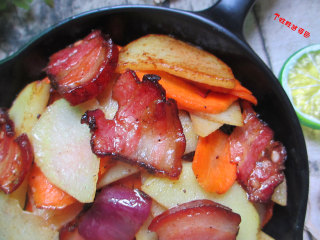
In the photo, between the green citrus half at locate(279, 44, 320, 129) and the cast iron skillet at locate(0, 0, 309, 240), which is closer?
the cast iron skillet at locate(0, 0, 309, 240)

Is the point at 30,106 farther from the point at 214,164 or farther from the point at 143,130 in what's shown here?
the point at 214,164

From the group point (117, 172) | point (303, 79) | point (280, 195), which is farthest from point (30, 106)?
point (303, 79)

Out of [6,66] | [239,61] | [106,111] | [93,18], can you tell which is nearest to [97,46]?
[93,18]

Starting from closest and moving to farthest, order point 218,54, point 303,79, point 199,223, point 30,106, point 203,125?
point 199,223 → point 203,125 → point 30,106 → point 218,54 → point 303,79

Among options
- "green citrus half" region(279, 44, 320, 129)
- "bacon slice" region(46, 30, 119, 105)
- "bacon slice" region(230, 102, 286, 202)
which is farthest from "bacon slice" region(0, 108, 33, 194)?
"green citrus half" region(279, 44, 320, 129)

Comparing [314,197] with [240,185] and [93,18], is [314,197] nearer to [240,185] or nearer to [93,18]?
[240,185]

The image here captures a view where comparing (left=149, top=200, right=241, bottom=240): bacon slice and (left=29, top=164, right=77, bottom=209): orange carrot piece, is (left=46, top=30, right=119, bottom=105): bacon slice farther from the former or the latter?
(left=149, top=200, right=241, bottom=240): bacon slice

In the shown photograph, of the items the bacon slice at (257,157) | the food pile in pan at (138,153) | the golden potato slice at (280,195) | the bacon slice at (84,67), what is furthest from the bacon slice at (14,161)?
the golden potato slice at (280,195)
